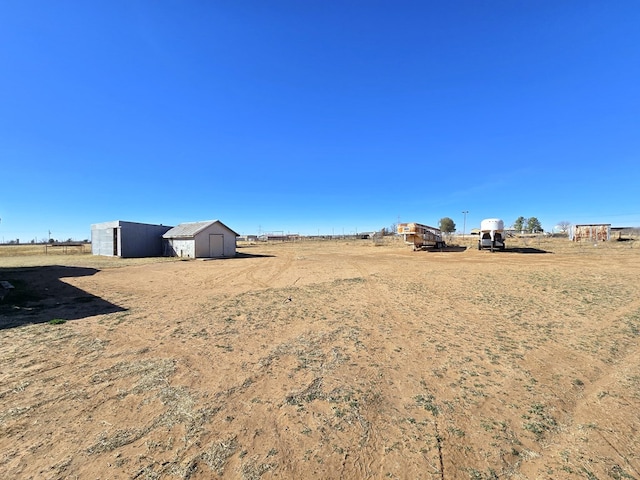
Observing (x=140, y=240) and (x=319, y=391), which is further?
(x=140, y=240)

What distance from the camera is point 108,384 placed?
398 cm

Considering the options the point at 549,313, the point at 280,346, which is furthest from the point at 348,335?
the point at 549,313

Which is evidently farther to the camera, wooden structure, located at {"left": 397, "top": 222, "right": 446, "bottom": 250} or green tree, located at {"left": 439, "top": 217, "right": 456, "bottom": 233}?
green tree, located at {"left": 439, "top": 217, "right": 456, "bottom": 233}

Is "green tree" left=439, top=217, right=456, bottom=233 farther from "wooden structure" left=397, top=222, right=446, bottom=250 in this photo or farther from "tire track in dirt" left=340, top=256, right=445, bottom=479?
"tire track in dirt" left=340, top=256, right=445, bottom=479

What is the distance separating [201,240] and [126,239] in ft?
25.4

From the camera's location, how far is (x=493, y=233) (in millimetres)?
28438

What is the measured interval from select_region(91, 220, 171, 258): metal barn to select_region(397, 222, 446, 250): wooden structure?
27.4 metres

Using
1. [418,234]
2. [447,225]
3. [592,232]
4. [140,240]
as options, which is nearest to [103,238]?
[140,240]

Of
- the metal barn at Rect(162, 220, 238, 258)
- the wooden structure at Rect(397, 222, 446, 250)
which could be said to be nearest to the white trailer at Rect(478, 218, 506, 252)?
the wooden structure at Rect(397, 222, 446, 250)

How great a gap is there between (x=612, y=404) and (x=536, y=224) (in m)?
119

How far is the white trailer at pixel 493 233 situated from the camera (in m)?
28.2

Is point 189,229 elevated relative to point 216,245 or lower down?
elevated

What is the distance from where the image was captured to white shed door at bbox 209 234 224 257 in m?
28.2

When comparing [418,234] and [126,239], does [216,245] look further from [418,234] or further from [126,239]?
[418,234]
